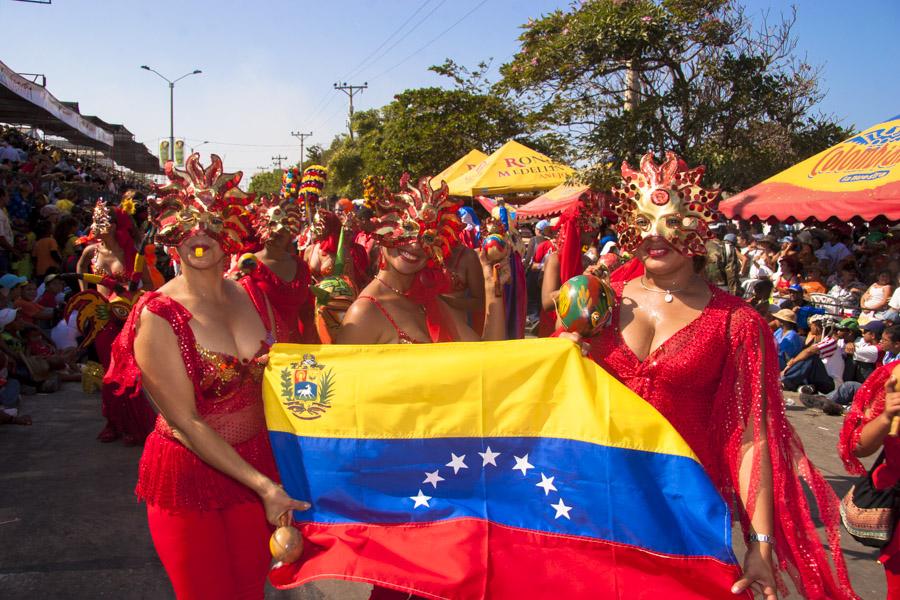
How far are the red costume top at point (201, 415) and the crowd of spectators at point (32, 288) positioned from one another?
11.8 feet

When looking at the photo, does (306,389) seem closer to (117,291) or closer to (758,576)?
(758,576)

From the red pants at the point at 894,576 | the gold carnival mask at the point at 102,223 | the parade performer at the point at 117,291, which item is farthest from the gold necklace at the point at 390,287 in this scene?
the gold carnival mask at the point at 102,223

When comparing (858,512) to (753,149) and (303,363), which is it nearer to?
(303,363)

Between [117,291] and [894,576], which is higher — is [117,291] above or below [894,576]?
above

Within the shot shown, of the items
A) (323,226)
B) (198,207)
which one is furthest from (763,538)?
(323,226)

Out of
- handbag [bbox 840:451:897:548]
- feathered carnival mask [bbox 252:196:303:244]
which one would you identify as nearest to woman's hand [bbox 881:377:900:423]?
handbag [bbox 840:451:897:548]

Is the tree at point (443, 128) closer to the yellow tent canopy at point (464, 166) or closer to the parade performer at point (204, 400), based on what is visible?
the yellow tent canopy at point (464, 166)

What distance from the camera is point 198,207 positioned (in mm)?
2832

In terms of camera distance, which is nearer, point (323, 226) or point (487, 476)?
point (487, 476)

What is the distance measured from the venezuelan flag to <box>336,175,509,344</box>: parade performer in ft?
1.42

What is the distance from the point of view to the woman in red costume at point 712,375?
97.7 inches

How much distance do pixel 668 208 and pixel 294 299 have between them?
281 cm

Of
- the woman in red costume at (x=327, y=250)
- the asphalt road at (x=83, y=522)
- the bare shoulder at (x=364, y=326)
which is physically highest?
the woman in red costume at (x=327, y=250)

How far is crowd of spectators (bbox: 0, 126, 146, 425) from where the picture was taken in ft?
28.4
